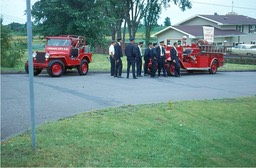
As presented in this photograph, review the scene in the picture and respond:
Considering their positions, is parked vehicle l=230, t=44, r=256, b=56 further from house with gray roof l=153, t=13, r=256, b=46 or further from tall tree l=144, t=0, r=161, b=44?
tall tree l=144, t=0, r=161, b=44

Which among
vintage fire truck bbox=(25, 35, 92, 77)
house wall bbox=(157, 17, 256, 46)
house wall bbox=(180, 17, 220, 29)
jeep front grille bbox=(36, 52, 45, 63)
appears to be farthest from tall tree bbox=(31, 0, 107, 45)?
house wall bbox=(180, 17, 220, 29)

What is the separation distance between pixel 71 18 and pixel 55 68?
1181 cm

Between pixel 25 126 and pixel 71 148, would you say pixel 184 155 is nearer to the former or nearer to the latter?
pixel 71 148

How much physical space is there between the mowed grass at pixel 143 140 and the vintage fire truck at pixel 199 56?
11.2m

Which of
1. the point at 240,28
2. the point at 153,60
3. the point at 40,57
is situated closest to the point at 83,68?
the point at 40,57

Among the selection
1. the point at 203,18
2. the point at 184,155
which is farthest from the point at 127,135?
the point at 203,18

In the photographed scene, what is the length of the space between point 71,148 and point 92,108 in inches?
151

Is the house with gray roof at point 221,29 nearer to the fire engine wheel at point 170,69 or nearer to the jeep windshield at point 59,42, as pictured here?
the fire engine wheel at point 170,69

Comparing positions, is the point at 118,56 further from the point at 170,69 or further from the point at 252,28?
the point at 252,28

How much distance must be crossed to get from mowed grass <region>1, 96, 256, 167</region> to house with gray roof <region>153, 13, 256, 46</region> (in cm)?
4264

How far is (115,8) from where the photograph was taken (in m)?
55.8

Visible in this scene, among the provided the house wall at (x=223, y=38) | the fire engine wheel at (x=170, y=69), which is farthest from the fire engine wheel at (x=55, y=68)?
the house wall at (x=223, y=38)

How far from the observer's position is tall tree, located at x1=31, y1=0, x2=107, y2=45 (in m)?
28.8

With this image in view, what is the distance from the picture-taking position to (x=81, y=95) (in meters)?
12.6
